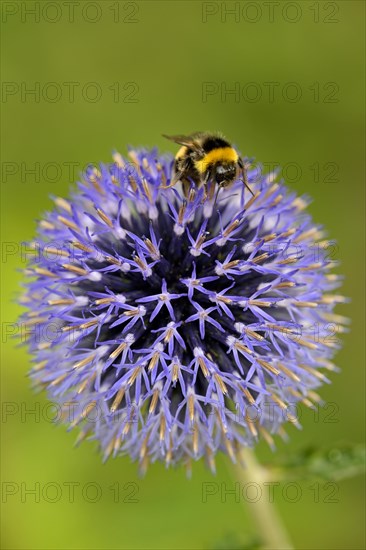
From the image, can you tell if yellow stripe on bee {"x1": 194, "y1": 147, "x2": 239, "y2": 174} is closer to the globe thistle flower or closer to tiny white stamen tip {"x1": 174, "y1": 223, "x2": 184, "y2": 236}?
the globe thistle flower

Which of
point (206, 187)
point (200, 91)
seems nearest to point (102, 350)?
point (206, 187)

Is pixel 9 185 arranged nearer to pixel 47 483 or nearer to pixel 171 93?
pixel 171 93

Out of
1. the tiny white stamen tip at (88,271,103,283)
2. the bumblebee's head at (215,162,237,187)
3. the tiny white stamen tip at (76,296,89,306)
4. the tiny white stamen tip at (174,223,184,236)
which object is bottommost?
the tiny white stamen tip at (76,296,89,306)

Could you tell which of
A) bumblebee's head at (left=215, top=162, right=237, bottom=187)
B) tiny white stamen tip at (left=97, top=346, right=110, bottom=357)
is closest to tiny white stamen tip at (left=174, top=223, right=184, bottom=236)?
bumblebee's head at (left=215, top=162, right=237, bottom=187)

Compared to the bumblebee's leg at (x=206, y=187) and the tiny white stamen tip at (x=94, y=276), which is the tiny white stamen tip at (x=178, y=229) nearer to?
the bumblebee's leg at (x=206, y=187)

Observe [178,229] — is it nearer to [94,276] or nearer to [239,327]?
[94,276]

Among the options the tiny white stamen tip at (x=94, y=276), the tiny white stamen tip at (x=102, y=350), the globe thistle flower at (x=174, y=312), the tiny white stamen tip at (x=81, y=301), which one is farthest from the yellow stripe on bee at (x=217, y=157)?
the tiny white stamen tip at (x=102, y=350)

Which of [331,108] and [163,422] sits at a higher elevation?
[331,108]

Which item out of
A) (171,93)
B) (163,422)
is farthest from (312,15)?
(163,422)
